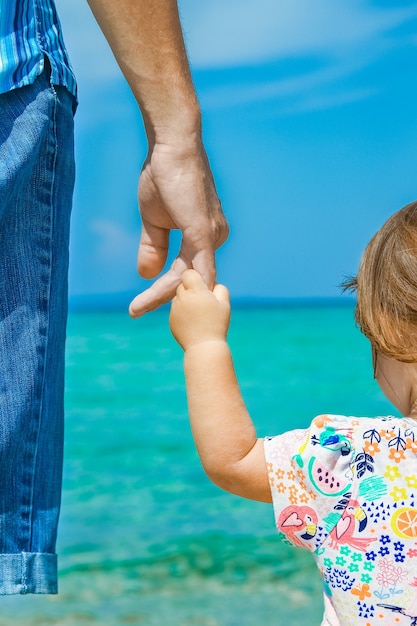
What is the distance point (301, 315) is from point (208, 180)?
859 inches

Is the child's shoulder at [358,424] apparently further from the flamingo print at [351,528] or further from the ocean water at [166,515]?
the ocean water at [166,515]

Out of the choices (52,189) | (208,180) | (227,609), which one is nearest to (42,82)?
(52,189)

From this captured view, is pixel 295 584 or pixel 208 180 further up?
pixel 208 180

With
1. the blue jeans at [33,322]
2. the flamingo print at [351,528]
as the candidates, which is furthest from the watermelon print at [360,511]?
the blue jeans at [33,322]

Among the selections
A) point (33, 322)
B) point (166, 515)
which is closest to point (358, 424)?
point (33, 322)

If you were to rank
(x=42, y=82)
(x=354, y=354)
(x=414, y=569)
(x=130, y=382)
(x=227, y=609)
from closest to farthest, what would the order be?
1. (x=414, y=569)
2. (x=42, y=82)
3. (x=227, y=609)
4. (x=130, y=382)
5. (x=354, y=354)

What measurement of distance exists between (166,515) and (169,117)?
13.5 ft

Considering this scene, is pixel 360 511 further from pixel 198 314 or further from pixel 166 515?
pixel 166 515

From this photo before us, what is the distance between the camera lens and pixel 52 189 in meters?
1.67

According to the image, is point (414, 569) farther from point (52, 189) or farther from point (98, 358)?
point (98, 358)

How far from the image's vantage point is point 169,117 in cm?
166

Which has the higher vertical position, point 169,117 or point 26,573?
point 169,117

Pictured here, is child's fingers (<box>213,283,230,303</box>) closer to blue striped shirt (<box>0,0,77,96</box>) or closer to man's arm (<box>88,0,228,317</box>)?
man's arm (<box>88,0,228,317</box>)

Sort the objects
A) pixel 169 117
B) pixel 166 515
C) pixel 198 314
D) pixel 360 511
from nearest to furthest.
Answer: pixel 360 511, pixel 198 314, pixel 169 117, pixel 166 515
